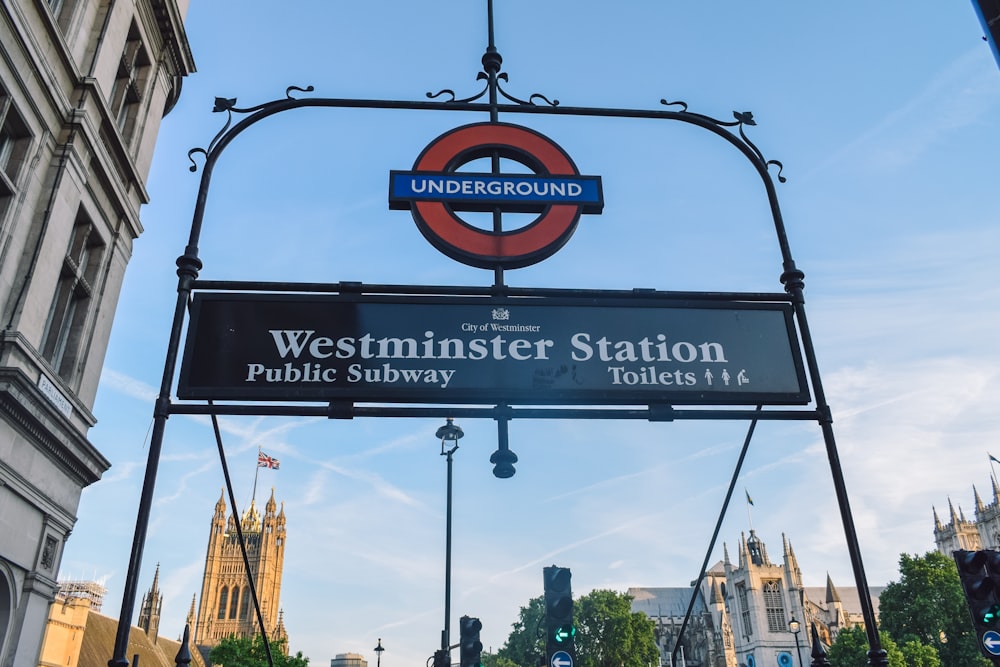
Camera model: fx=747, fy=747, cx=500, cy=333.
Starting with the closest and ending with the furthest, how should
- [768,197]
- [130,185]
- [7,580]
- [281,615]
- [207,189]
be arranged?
[207,189], [768,197], [7,580], [130,185], [281,615]

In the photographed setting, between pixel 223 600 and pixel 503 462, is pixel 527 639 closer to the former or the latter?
pixel 223 600

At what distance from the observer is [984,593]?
766cm

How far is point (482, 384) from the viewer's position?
14.9ft

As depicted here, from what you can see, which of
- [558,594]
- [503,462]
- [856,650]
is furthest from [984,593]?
[856,650]

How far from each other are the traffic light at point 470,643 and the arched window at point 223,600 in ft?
381

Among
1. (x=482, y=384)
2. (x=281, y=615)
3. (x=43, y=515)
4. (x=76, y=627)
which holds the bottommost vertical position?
(x=482, y=384)

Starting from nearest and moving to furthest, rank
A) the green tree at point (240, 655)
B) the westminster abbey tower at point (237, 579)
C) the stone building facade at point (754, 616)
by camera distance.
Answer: the green tree at point (240, 655), the stone building facade at point (754, 616), the westminster abbey tower at point (237, 579)

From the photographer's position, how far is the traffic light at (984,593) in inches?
296

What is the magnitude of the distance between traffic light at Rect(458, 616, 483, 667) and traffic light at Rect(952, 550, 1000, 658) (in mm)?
10446

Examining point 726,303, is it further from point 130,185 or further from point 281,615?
point 281,615

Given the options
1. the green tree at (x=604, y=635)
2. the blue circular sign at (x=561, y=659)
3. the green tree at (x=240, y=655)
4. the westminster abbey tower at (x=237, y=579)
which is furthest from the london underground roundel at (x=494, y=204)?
the westminster abbey tower at (x=237, y=579)

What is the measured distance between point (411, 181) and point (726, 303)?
7.86 feet

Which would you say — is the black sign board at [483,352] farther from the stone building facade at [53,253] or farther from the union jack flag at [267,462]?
the union jack flag at [267,462]

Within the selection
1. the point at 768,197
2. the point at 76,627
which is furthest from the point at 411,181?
the point at 76,627
